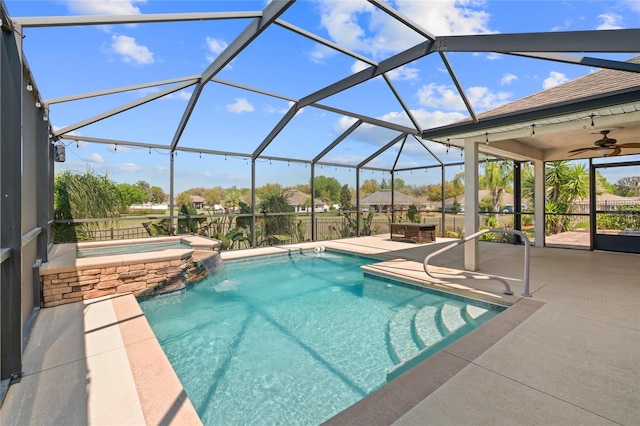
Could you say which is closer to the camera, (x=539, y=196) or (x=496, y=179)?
(x=539, y=196)

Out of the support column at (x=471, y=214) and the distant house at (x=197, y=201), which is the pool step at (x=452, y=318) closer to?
the support column at (x=471, y=214)

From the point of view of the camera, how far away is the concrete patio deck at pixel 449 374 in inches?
83.4

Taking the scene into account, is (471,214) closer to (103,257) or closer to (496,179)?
(103,257)

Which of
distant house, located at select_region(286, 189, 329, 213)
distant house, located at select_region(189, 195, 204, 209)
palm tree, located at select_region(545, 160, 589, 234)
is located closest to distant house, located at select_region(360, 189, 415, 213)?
distant house, located at select_region(286, 189, 329, 213)

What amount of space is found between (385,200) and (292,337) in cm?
1106

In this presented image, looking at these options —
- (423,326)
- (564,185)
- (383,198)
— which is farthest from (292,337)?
(564,185)

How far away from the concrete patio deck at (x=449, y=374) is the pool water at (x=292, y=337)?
0.42 m

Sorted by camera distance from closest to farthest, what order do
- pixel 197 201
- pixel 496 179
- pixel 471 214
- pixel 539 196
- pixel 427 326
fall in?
pixel 427 326 < pixel 471 214 < pixel 197 201 < pixel 539 196 < pixel 496 179

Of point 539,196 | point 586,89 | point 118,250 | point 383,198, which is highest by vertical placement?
point 586,89

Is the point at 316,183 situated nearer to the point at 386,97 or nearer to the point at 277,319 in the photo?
the point at 386,97

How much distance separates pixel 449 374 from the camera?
255cm

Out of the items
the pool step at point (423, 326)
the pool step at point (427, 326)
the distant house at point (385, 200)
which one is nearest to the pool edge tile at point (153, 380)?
the pool step at point (423, 326)

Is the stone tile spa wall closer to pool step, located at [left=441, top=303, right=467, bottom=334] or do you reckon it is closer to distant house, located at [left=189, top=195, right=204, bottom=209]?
distant house, located at [left=189, top=195, right=204, bottom=209]

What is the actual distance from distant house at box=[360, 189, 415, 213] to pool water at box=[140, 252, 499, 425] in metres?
7.34
